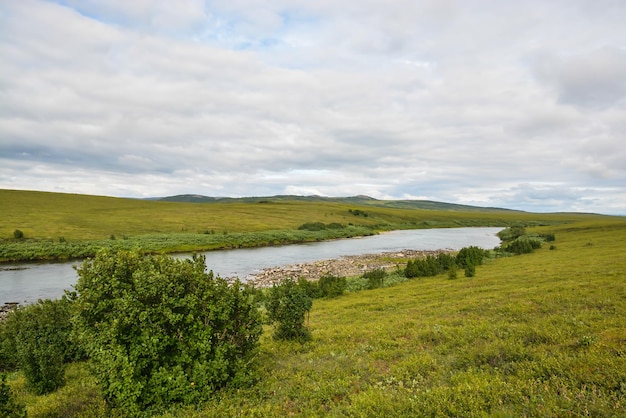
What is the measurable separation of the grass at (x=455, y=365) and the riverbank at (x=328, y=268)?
19.6 m

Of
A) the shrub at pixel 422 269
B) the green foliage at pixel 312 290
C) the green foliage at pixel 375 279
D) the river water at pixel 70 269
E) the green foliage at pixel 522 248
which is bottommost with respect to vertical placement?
the river water at pixel 70 269

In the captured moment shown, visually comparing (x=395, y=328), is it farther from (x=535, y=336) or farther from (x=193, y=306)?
(x=193, y=306)

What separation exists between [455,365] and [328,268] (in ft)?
110

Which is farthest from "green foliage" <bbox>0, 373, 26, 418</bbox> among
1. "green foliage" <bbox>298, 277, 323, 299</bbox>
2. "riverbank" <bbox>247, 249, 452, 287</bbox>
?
"riverbank" <bbox>247, 249, 452, 287</bbox>

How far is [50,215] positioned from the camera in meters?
78.9

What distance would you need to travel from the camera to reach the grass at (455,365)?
6938 millimetres

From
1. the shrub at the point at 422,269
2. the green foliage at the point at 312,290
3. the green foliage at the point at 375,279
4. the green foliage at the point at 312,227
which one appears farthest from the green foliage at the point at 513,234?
the green foliage at the point at 312,290

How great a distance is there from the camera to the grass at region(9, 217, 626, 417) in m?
6.94

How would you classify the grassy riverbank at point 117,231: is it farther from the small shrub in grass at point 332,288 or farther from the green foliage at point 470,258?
the green foliage at point 470,258

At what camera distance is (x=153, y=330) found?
27.2 ft

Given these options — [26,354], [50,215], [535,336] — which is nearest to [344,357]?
[535,336]

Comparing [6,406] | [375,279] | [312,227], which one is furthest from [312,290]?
[312,227]

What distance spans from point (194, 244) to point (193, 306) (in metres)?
55.6

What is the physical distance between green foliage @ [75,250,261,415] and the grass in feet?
2.18
